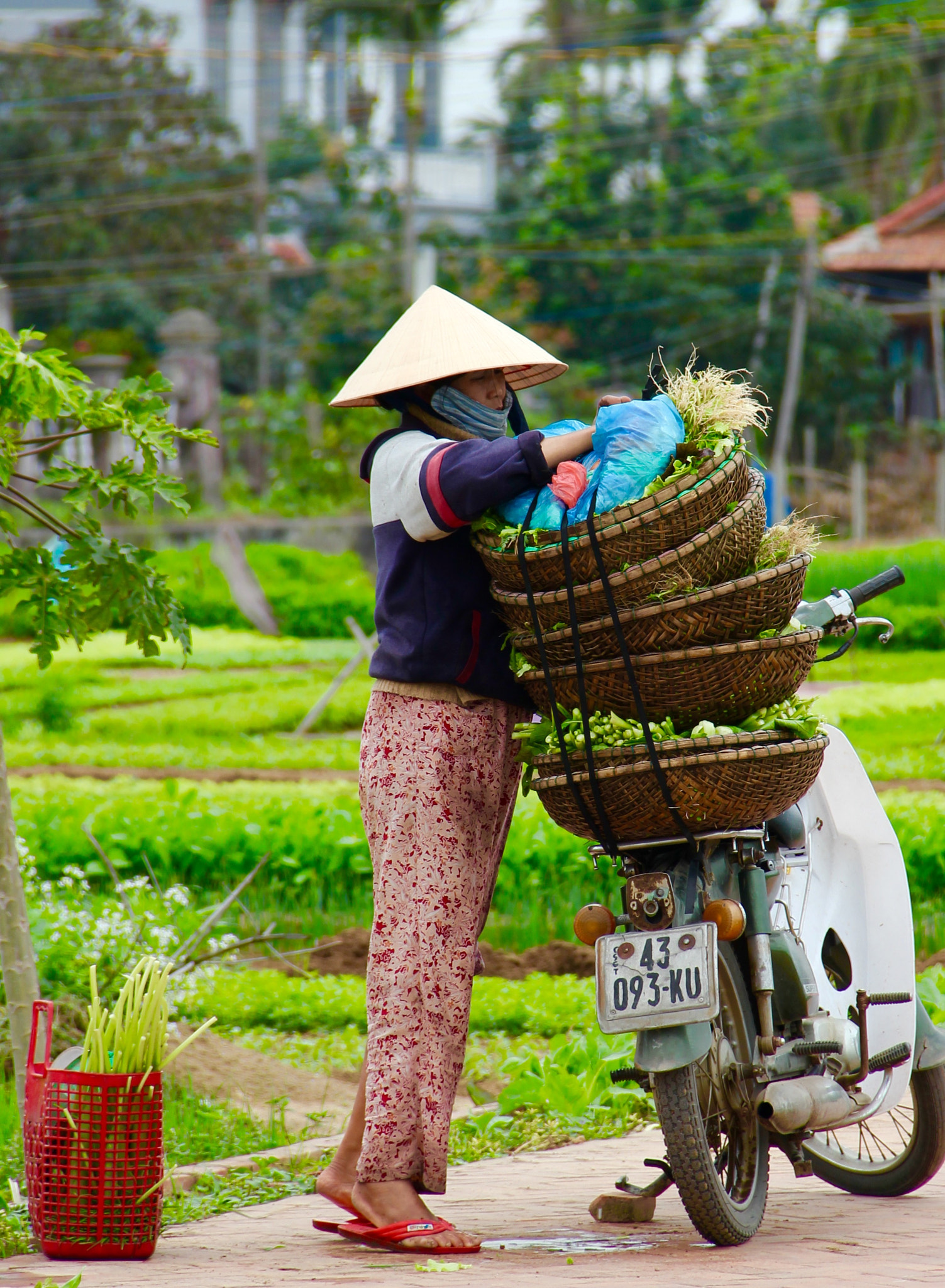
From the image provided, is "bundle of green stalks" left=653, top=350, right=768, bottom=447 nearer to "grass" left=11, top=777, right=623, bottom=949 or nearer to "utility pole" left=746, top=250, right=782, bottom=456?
"grass" left=11, top=777, right=623, bottom=949

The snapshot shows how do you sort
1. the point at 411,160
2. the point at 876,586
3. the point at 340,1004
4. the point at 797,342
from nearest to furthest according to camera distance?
1. the point at 876,586
2. the point at 340,1004
3. the point at 797,342
4. the point at 411,160

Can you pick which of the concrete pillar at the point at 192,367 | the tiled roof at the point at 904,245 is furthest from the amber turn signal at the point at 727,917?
the tiled roof at the point at 904,245

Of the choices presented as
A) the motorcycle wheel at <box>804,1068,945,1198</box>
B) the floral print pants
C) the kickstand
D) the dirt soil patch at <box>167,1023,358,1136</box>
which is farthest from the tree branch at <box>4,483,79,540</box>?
the motorcycle wheel at <box>804,1068,945,1198</box>

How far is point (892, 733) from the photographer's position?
10812 millimetres

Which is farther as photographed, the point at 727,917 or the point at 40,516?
the point at 40,516

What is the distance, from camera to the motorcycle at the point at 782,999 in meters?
3.20

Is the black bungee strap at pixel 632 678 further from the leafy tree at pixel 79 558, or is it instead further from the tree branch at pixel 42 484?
the tree branch at pixel 42 484

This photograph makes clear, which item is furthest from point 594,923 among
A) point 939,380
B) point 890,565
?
point 939,380

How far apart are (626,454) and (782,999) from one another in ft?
4.22

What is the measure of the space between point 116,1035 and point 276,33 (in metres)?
45.0

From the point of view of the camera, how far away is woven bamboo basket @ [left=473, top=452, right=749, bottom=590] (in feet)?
10.3

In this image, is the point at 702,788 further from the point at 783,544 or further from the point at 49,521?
the point at 49,521

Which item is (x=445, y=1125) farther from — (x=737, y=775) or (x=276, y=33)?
(x=276, y=33)

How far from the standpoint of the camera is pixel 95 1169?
3.23 meters
